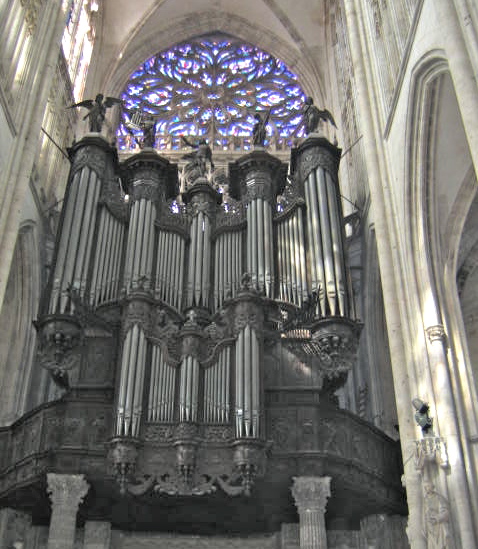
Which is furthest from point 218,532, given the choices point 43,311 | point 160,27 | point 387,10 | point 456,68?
point 160,27

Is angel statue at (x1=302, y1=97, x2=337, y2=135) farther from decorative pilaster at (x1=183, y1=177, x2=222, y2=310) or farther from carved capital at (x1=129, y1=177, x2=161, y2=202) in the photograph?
carved capital at (x1=129, y1=177, x2=161, y2=202)

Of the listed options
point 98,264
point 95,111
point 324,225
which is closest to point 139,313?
point 98,264

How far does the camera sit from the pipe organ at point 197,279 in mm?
11109

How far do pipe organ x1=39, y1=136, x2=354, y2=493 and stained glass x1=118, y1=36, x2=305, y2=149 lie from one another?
5.85m

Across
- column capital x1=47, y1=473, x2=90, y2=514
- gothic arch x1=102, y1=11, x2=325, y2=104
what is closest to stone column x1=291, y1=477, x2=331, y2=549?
column capital x1=47, y1=473, x2=90, y2=514

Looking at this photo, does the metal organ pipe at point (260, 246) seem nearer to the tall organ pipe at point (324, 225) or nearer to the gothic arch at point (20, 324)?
the tall organ pipe at point (324, 225)

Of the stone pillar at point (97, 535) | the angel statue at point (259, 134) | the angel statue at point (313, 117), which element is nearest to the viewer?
the stone pillar at point (97, 535)

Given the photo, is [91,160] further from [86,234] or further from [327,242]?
[327,242]

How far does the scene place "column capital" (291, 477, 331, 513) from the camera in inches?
426

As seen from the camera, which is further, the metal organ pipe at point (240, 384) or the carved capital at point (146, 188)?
the carved capital at point (146, 188)

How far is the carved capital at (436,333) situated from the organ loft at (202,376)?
1.89 m

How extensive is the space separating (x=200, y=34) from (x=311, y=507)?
17.1 metres

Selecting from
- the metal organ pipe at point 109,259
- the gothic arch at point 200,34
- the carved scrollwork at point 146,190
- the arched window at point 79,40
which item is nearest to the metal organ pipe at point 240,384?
the metal organ pipe at point 109,259

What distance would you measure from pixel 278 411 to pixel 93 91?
42.0 feet
